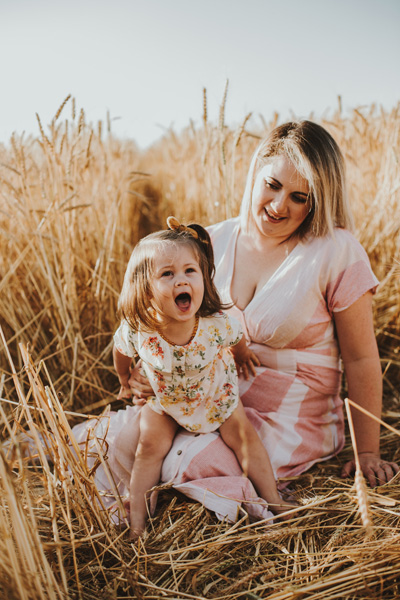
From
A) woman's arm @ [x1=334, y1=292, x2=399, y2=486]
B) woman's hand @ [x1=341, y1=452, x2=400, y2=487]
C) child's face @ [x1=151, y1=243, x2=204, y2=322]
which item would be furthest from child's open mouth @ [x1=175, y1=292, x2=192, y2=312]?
woman's hand @ [x1=341, y1=452, x2=400, y2=487]

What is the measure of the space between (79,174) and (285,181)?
103 centimetres

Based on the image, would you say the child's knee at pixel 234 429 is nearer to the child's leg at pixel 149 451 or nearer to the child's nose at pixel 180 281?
the child's leg at pixel 149 451

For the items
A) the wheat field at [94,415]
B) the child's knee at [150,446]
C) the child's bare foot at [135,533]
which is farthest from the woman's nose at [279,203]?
the child's bare foot at [135,533]

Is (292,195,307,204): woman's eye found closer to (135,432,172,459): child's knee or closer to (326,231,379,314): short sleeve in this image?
(326,231,379,314): short sleeve

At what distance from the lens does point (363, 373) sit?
1.46 meters

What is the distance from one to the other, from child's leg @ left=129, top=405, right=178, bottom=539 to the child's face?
0.35 metres

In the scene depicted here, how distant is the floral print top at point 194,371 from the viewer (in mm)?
1194

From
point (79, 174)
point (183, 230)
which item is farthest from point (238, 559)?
point (79, 174)

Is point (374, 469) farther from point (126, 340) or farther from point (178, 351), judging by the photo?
point (126, 340)

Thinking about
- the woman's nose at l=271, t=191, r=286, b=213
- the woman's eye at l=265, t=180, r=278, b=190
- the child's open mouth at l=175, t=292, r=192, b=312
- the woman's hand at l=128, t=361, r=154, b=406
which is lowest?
the woman's hand at l=128, t=361, r=154, b=406

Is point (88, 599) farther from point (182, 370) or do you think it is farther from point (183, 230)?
point (183, 230)

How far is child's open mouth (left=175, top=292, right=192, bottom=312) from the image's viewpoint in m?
1.12

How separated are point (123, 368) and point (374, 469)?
0.86m

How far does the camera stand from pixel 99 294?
6.64 feet
